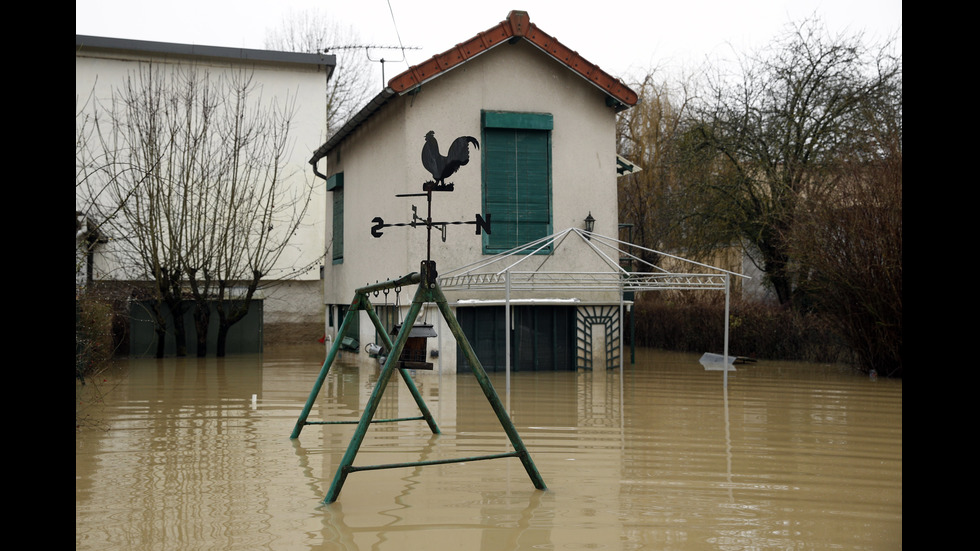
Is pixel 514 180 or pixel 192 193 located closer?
pixel 514 180

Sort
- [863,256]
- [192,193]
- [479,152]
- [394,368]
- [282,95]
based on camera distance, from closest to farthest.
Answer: [394,368] → [863,256] → [479,152] → [192,193] → [282,95]

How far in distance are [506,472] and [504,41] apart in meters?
10.4

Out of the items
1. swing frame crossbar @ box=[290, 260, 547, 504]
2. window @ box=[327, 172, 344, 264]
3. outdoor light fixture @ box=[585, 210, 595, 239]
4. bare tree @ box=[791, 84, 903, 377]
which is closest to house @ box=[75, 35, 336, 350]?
window @ box=[327, 172, 344, 264]

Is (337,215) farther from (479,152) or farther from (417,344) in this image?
(417,344)

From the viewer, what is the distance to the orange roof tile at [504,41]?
600 inches

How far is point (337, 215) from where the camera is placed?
21156 mm

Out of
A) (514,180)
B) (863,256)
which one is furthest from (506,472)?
(514,180)

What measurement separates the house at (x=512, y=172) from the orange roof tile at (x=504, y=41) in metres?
0.02

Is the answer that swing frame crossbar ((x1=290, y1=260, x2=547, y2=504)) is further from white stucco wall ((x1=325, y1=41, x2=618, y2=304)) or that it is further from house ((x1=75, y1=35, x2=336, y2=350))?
house ((x1=75, y1=35, x2=336, y2=350))

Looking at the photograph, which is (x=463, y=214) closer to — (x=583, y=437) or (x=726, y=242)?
(x=583, y=437)

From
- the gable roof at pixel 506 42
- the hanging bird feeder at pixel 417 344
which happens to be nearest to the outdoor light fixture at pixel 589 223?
the gable roof at pixel 506 42

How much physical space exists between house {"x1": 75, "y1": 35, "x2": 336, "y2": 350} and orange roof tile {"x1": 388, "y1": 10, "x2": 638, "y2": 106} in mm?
9354

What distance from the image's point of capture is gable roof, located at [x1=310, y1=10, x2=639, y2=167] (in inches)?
600
